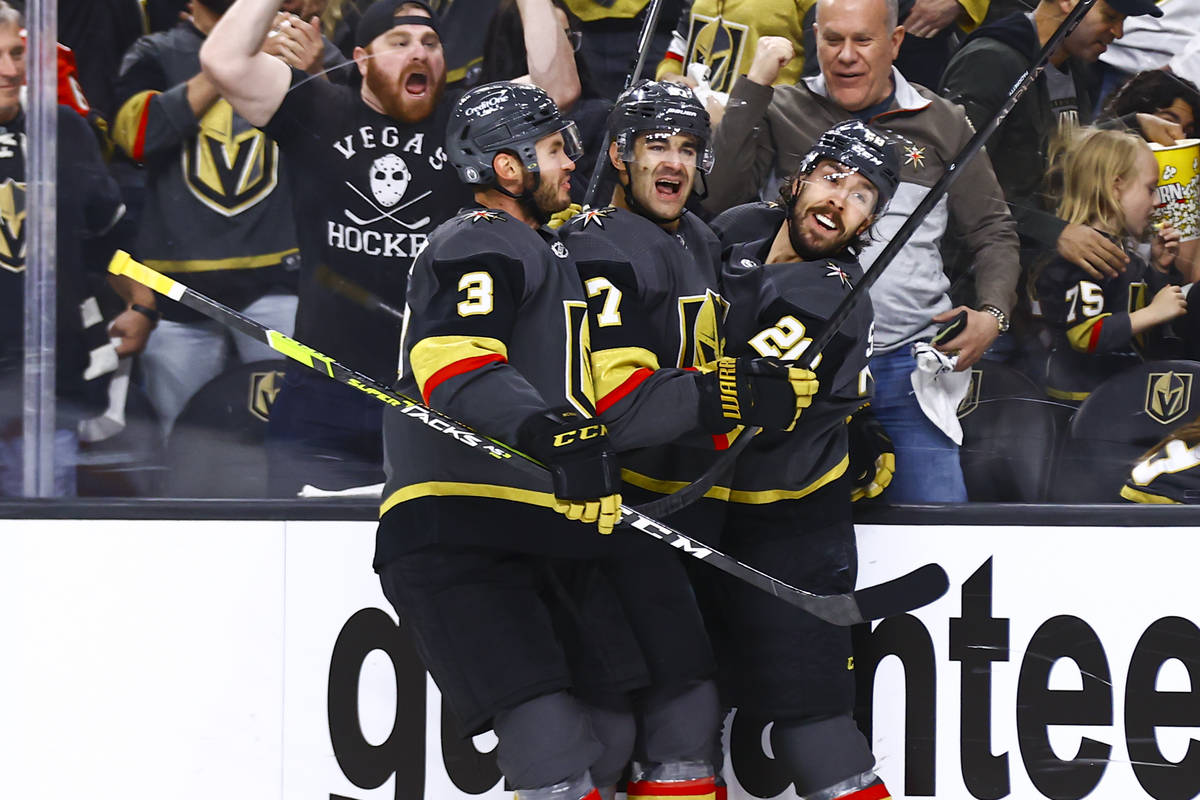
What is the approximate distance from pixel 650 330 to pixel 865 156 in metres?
0.52

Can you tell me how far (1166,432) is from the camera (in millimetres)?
2617

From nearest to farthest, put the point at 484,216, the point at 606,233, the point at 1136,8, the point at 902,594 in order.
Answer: the point at 484,216, the point at 606,233, the point at 902,594, the point at 1136,8

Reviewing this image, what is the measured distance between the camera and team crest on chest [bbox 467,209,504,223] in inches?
80.4

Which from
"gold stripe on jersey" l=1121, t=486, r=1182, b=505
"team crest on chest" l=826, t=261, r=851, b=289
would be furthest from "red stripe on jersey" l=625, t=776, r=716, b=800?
"gold stripe on jersey" l=1121, t=486, r=1182, b=505

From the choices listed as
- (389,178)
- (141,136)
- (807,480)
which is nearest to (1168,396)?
(807,480)

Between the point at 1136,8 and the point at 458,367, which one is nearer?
the point at 458,367

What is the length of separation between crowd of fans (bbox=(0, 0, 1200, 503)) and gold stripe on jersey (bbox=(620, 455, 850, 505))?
357mm

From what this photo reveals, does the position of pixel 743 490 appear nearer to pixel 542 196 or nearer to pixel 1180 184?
pixel 542 196

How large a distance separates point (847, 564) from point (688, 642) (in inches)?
15.1

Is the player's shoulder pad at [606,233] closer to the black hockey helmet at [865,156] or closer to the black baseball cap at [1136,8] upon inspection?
the black hockey helmet at [865,156]

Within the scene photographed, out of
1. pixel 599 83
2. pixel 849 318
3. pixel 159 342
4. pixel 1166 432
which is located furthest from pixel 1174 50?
pixel 159 342

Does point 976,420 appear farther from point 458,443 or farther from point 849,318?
point 458,443

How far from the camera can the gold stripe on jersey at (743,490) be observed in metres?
2.28

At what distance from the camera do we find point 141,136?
8.90 feet
